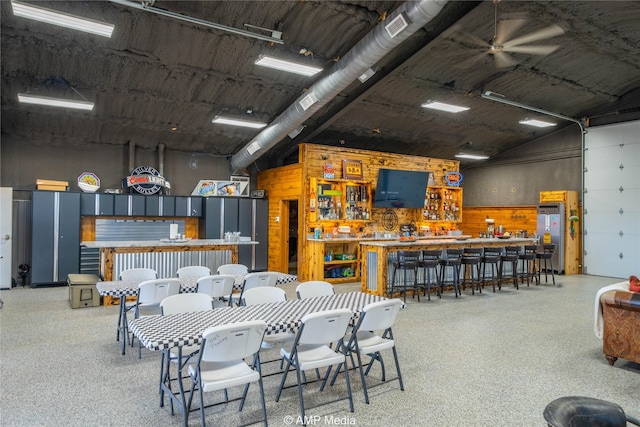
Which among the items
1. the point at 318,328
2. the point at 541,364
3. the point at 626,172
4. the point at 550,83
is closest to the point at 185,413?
the point at 318,328

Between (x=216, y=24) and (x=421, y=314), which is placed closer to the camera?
(x=216, y=24)

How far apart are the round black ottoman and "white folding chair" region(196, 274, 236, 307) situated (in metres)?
3.77

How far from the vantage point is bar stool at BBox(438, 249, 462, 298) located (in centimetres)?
790

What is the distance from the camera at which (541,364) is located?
4277 mm

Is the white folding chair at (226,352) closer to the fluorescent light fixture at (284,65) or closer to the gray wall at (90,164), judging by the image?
the fluorescent light fixture at (284,65)

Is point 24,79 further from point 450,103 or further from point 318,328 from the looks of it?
point 450,103

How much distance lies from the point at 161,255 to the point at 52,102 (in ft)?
10.8

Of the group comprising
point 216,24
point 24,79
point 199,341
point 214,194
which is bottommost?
point 199,341

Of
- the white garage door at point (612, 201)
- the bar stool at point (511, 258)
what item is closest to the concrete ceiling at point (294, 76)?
the white garage door at point (612, 201)

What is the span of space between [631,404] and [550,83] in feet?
26.1

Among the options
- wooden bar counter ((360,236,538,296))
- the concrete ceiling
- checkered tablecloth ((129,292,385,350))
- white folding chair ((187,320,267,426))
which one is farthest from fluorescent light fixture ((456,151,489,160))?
white folding chair ((187,320,267,426))

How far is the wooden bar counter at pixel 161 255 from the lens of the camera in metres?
6.91

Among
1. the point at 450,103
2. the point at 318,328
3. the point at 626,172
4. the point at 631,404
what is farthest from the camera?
the point at 626,172

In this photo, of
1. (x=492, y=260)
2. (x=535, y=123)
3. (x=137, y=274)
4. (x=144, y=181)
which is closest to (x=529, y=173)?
(x=535, y=123)
